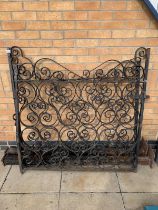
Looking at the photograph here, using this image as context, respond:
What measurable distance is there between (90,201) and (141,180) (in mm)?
671

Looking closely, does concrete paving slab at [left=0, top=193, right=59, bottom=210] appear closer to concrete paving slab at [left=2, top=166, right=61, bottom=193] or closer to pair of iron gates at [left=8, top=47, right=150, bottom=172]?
concrete paving slab at [left=2, top=166, right=61, bottom=193]

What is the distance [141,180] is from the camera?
Result: 2.54 meters

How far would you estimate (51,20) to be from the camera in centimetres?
231

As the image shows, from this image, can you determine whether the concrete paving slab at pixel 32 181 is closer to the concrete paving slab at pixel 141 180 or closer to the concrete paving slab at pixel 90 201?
the concrete paving slab at pixel 90 201

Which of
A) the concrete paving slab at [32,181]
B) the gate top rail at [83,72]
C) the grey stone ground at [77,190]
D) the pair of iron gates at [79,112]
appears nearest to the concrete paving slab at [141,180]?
the grey stone ground at [77,190]

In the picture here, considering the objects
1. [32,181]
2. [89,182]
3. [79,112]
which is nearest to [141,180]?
[89,182]

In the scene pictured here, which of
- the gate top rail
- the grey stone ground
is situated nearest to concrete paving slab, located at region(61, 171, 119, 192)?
the grey stone ground

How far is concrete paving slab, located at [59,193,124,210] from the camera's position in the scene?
2.20m

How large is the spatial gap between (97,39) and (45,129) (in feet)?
4.14

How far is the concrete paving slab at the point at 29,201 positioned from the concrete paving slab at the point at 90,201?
0.31 ft

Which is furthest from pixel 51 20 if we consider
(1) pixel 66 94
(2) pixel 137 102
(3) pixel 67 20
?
(2) pixel 137 102

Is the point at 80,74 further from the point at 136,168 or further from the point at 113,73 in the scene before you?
the point at 136,168

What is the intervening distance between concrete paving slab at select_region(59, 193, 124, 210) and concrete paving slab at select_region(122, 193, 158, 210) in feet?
0.23

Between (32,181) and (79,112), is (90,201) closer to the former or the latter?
(32,181)
